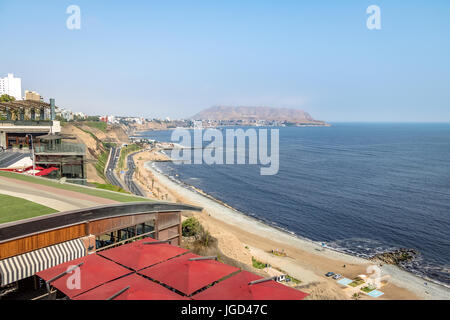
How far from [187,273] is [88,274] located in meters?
3.67

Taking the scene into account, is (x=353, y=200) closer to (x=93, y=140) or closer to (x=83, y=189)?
(x=83, y=189)

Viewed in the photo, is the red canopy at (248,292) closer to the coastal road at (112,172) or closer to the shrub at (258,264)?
the shrub at (258,264)

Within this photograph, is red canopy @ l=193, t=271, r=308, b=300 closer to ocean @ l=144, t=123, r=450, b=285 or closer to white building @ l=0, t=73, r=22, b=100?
ocean @ l=144, t=123, r=450, b=285

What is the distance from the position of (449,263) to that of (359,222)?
1650cm

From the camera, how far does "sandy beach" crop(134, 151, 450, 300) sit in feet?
110

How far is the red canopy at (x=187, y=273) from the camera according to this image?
11.8 meters

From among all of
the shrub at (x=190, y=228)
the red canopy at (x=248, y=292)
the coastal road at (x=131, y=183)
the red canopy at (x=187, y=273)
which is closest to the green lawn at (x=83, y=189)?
the red canopy at (x=187, y=273)

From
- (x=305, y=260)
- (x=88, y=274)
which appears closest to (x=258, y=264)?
(x=305, y=260)

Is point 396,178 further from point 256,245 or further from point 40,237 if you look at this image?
point 40,237

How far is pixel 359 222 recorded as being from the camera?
57.1m

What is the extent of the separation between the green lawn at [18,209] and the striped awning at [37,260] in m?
1.72

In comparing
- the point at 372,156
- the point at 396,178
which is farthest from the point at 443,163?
the point at 396,178

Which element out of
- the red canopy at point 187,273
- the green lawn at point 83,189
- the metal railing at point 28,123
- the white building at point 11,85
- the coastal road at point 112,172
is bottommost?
the coastal road at point 112,172

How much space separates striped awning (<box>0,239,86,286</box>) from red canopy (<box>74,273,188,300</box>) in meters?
3.84
